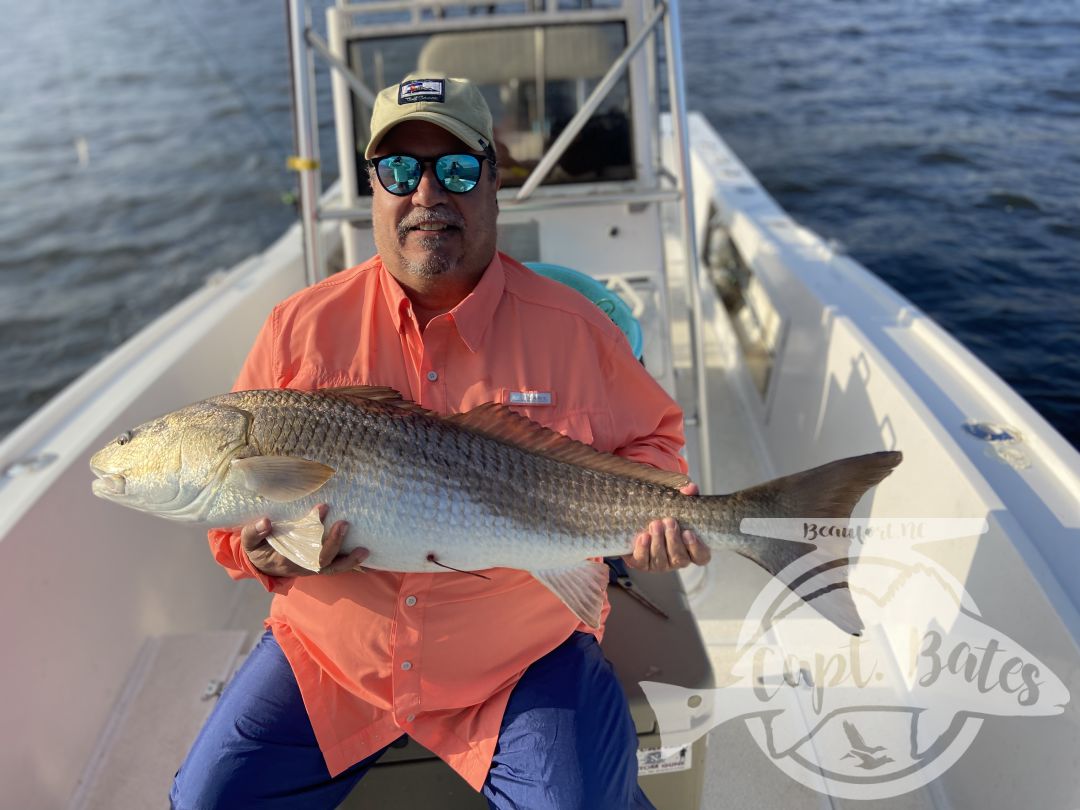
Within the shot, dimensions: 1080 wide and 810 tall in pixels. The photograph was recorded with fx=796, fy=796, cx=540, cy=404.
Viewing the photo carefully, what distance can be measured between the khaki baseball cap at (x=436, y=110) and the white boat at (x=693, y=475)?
146 centimetres

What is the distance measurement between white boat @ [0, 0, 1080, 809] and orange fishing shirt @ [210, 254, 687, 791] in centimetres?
21

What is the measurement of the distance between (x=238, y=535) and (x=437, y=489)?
0.57 meters

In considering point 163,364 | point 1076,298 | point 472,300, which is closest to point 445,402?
point 472,300

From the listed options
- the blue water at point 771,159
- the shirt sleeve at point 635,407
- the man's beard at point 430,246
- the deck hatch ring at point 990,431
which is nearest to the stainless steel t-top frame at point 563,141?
the deck hatch ring at point 990,431

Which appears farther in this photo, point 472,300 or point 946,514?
point 946,514

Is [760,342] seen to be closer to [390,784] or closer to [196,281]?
[390,784]

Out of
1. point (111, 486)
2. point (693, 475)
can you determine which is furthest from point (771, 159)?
point (111, 486)

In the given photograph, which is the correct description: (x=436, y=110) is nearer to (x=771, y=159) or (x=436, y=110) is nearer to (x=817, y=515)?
(x=817, y=515)

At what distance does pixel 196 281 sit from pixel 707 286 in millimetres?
6682

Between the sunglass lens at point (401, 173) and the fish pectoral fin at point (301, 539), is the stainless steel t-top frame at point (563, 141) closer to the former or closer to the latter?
the sunglass lens at point (401, 173)

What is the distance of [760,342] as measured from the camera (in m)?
5.14

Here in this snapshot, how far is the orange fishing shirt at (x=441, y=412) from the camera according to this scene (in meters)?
2.00

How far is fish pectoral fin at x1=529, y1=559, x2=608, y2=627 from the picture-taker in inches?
78.0

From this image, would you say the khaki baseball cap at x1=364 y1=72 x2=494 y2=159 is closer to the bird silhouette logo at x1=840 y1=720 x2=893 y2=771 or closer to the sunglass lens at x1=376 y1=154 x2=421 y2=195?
the sunglass lens at x1=376 y1=154 x2=421 y2=195
